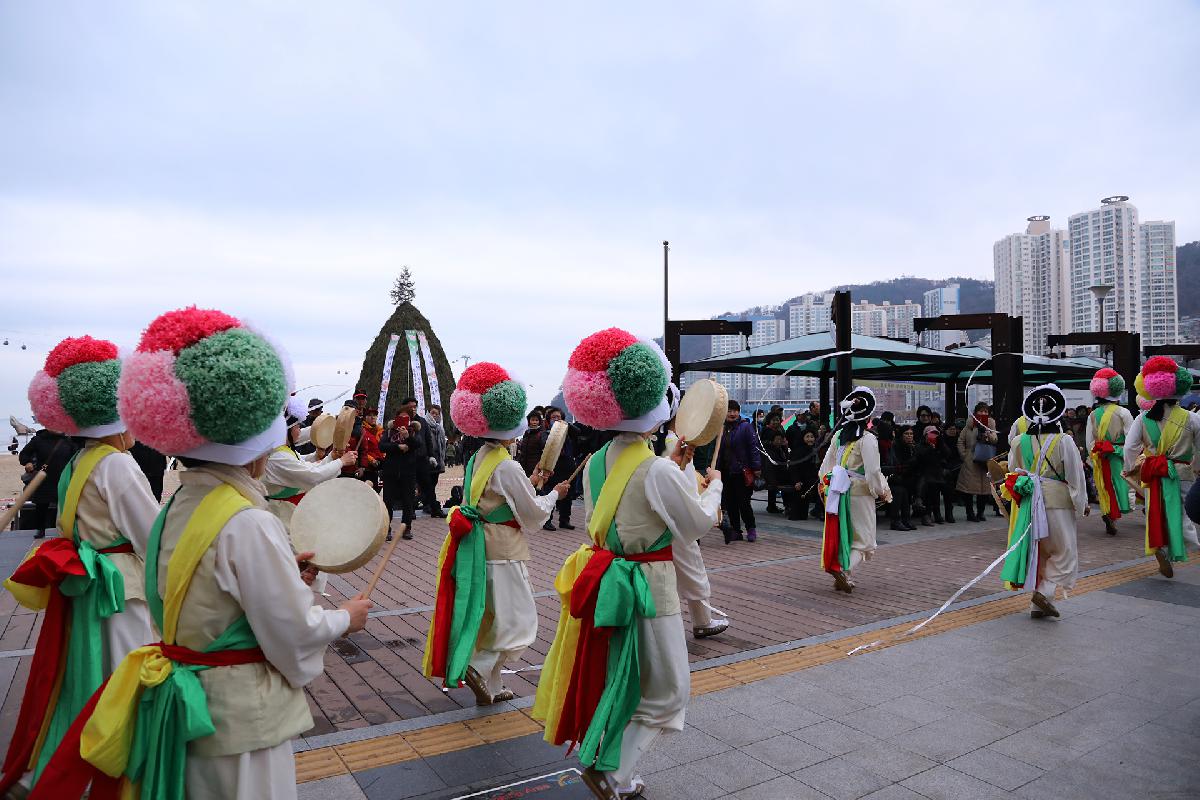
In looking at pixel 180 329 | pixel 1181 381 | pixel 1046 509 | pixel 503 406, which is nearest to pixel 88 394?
pixel 180 329

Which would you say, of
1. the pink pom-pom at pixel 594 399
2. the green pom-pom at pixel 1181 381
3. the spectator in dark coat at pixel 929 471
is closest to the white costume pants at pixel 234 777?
the pink pom-pom at pixel 594 399

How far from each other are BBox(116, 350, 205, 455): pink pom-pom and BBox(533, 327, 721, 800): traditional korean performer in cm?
175

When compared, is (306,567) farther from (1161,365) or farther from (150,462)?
(1161,365)

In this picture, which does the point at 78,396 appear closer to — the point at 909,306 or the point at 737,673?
the point at 737,673

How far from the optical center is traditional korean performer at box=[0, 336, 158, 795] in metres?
3.26

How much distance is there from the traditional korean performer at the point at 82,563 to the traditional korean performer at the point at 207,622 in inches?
53.8

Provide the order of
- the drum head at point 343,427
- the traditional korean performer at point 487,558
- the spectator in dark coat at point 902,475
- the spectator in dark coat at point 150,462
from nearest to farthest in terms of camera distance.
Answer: the traditional korean performer at point 487,558 → the drum head at point 343,427 → the spectator in dark coat at point 150,462 → the spectator in dark coat at point 902,475

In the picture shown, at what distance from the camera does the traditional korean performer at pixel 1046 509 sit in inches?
246

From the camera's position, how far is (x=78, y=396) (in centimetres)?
352

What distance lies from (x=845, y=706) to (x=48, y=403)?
4.33 meters

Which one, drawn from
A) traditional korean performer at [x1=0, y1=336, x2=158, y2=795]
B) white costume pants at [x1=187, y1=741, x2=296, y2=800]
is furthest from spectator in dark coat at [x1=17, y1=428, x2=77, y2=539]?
white costume pants at [x1=187, y1=741, x2=296, y2=800]

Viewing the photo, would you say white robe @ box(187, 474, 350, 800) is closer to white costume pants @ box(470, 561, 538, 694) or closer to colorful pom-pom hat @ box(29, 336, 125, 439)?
colorful pom-pom hat @ box(29, 336, 125, 439)

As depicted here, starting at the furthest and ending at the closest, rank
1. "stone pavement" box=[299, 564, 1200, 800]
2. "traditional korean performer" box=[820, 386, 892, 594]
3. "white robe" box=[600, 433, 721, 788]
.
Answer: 1. "traditional korean performer" box=[820, 386, 892, 594]
2. "stone pavement" box=[299, 564, 1200, 800]
3. "white robe" box=[600, 433, 721, 788]

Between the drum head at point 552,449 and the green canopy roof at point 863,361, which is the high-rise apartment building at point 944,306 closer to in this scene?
the green canopy roof at point 863,361
